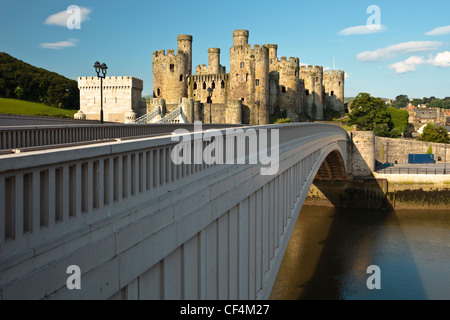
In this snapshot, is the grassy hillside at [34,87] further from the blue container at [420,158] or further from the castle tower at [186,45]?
the blue container at [420,158]

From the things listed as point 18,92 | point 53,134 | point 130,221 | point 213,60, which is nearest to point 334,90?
point 213,60

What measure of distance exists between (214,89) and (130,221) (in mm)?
53349

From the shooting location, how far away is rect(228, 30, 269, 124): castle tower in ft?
173

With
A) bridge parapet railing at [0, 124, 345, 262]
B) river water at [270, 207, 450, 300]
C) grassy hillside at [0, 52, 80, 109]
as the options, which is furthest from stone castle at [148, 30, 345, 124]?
bridge parapet railing at [0, 124, 345, 262]

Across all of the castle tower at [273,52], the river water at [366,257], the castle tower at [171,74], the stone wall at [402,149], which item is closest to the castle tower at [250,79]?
the castle tower at [171,74]

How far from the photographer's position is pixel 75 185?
3.05 m

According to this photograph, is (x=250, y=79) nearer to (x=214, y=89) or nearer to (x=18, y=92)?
(x=214, y=89)

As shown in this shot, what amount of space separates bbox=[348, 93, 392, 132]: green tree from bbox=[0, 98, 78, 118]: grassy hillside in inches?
1526

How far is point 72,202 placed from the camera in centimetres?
306

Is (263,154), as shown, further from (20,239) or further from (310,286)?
(310,286)

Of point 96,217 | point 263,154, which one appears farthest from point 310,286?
point 96,217

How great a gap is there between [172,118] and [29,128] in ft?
115

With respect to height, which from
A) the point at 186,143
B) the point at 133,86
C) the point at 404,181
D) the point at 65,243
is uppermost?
the point at 133,86
